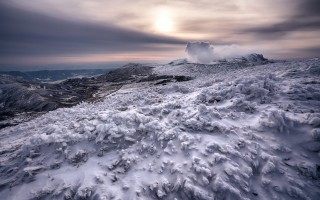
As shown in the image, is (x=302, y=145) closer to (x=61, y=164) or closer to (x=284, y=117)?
(x=284, y=117)

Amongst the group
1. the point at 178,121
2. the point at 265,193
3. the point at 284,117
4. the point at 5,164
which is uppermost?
the point at 284,117

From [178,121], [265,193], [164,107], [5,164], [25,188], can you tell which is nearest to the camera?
[265,193]

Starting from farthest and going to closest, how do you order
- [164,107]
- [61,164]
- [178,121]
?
[164,107] → [178,121] → [61,164]

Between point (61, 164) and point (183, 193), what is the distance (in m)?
6.09

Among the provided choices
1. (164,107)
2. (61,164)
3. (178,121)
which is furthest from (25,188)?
(164,107)

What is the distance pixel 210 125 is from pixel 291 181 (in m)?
4.41

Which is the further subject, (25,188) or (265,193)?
(25,188)

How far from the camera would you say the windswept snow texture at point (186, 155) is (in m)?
7.53

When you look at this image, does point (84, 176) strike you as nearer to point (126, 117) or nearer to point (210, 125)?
point (126, 117)

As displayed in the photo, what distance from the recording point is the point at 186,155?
353 inches

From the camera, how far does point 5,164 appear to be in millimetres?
10461

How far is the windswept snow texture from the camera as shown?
753cm

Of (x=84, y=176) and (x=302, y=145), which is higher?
(x=302, y=145)

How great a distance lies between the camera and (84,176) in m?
8.52
